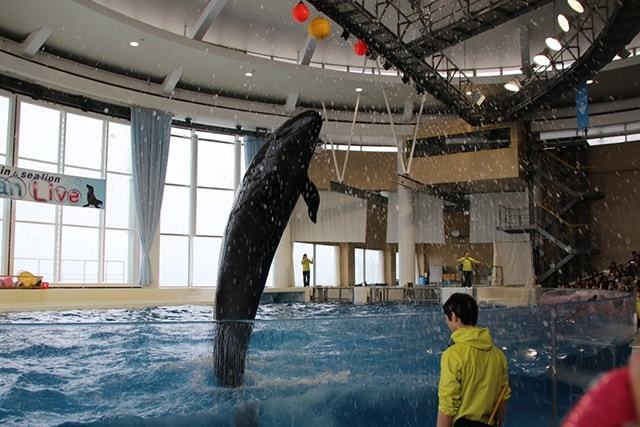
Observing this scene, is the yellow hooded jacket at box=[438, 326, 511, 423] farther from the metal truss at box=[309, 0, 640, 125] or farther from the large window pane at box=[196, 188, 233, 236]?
the large window pane at box=[196, 188, 233, 236]

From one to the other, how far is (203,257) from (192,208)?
2.09 m

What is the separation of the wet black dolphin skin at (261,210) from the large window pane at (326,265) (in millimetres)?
24381

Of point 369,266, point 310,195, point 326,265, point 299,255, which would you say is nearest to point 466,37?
point 310,195

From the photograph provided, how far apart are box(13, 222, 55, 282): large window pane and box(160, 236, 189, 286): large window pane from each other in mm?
4740

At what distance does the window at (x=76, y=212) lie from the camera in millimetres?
19078

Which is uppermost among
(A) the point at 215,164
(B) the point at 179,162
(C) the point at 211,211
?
(A) the point at 215,164

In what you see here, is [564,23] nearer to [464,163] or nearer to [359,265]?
[464,163]

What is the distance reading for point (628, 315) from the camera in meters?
7.62

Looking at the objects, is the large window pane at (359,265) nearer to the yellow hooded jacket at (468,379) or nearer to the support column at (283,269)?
the support column at (283,269)

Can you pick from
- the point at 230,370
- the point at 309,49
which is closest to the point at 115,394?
the point at 230,370

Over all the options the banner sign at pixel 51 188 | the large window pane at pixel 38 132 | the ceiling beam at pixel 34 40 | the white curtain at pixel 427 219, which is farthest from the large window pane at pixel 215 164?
the ceiling beam at pixel 34 40

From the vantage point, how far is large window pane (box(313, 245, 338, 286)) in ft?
96.5

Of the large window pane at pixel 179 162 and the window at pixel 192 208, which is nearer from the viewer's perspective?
the window at pixel 192 208

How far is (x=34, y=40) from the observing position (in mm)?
16812
